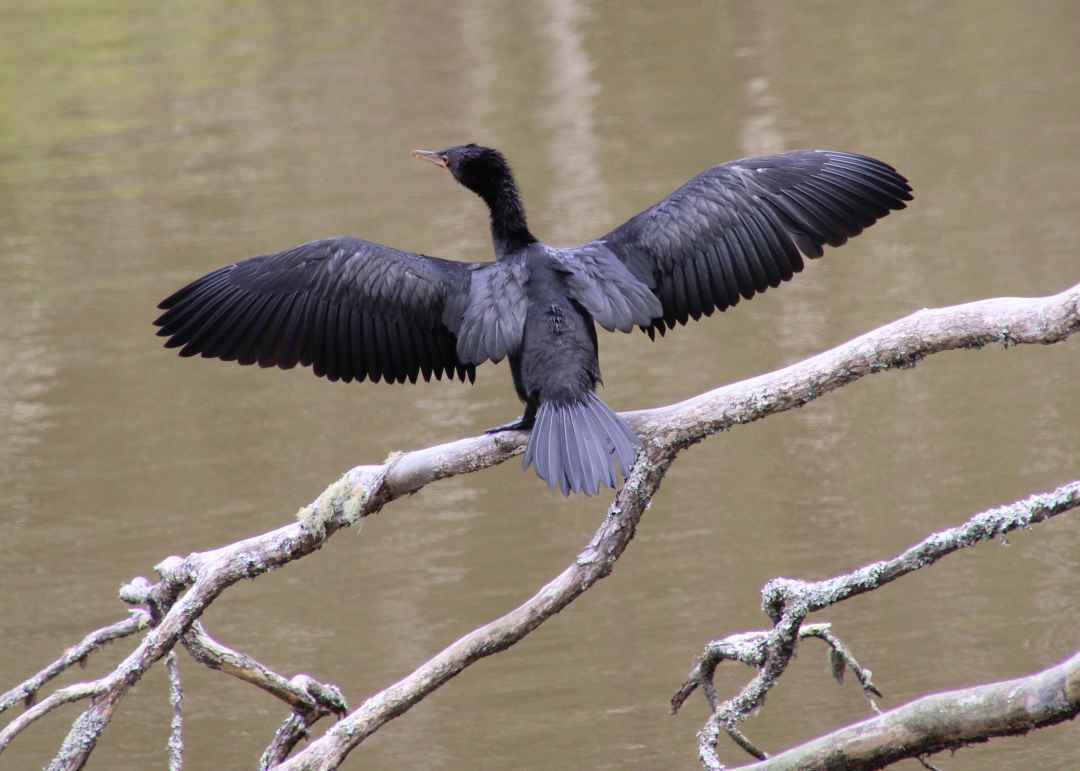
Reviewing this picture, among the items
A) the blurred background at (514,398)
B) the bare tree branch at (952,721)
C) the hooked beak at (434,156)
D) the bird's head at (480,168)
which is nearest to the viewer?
the bare tree branch at (952,721)

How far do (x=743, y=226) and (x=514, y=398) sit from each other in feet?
14.0

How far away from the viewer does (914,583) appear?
6.61m

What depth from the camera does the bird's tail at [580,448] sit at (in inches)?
146

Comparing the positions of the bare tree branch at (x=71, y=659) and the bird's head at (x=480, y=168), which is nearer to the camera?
the bare tree branch at (x=71, y=659)

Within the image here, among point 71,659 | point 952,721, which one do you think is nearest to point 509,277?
point 71,659

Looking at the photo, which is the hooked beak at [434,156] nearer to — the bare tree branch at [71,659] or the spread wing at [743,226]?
the spread wing at [743,226]

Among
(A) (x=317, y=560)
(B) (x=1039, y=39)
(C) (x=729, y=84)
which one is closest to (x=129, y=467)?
(A) (x=317, y=560)

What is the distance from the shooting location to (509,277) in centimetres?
425

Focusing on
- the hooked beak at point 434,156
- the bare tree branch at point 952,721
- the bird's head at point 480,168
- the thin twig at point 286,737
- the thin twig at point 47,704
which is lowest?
the thin twig at point 286,737

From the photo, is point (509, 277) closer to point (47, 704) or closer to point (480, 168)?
point (480, 168)

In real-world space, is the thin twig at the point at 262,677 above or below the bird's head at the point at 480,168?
below

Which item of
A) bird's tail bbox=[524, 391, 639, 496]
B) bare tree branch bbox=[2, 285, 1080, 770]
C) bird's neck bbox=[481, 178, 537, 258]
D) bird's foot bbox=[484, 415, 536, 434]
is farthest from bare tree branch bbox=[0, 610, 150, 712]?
bird's neck bbox=[481, 178, 537, 258]

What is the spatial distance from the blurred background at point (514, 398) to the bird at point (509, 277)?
1913 millimetres

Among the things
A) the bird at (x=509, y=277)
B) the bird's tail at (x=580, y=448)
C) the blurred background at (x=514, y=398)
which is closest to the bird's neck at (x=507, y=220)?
the bird at (x=509, y=277)
